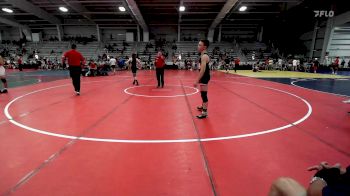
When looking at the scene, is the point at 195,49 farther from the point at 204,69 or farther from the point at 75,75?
the point at 204,69

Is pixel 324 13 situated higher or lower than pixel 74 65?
higher

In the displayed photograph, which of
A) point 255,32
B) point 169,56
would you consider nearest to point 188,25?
point 169,56

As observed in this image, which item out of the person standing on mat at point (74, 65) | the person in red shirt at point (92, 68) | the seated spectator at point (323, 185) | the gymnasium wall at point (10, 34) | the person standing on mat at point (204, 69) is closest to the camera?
the seated spectator at point (323, 185)

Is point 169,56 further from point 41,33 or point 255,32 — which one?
point 41,33

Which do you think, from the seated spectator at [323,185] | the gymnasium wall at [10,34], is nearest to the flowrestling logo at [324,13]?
the seated spectator at [323,185]

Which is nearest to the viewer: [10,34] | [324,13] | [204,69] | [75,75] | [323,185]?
[323,185]

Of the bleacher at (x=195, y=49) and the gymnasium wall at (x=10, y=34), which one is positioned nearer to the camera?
the bleacher at (x=195, y=49)

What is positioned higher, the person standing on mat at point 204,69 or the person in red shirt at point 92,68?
the person standing on mat at point 204,69

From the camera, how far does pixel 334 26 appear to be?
83.3ft

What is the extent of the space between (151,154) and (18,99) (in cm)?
642

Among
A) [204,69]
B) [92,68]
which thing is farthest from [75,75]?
[92,68]

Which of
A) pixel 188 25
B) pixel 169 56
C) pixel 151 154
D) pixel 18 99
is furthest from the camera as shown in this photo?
pixel 188 25

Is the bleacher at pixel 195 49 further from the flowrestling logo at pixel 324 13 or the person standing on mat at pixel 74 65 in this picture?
the person standing on mat at pixel 74 65

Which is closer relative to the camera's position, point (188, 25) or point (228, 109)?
point (228, 109)
